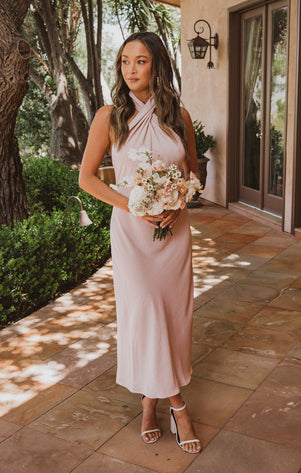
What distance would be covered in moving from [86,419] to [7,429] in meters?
0.43

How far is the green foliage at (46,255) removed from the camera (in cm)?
467

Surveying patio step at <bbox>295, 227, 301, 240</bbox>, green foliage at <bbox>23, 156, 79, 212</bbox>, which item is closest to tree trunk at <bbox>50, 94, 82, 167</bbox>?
green foliage at <bbox>23, 156, 79, 212</bbox>

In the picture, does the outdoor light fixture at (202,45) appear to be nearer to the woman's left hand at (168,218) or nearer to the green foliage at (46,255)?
the green foliage at (46,255)

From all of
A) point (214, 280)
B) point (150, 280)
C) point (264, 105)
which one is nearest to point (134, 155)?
point (150, 280)

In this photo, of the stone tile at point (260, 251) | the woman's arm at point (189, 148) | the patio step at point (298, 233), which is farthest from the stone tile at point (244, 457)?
the patio step at point (298, 233)

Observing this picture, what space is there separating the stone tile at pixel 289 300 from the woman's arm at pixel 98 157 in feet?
8.27

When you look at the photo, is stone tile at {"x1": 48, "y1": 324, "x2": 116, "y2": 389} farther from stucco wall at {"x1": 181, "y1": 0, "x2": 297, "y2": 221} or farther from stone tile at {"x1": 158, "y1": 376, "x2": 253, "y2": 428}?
stucco wall at {"x1": 181, "y1": 0, "x2": 297, "y2": 221}

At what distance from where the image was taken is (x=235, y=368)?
12.2ft

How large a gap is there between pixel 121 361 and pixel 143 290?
45cm

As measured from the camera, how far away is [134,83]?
2.76 m

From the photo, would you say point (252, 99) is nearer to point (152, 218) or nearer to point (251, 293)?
point (251, 293)

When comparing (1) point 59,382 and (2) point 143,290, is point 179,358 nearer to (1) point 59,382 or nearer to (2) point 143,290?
(2) point 143,290

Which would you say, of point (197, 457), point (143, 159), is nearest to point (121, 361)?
point (197, 457)

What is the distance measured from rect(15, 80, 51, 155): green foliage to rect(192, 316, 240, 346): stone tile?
16610 millimetres
